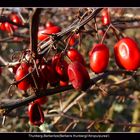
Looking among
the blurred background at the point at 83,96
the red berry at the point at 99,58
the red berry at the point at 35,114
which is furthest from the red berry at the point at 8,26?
the red berry at the point at 99,58

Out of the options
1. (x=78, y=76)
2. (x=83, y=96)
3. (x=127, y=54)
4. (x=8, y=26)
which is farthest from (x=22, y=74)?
(x=83, y=96)

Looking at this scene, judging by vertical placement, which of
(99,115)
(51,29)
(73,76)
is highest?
(51,29)

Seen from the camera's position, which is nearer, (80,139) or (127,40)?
(127,40)

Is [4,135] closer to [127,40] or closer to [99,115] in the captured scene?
[127,40]

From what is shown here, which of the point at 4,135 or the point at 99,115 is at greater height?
the point at 4,135

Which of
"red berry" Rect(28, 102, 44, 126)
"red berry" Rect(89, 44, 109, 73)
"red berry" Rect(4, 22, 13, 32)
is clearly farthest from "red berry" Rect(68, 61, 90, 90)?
"red berry" Rect(4, 22, 13, 32)

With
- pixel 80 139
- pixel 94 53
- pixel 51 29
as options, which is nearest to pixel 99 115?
pixel 80 139

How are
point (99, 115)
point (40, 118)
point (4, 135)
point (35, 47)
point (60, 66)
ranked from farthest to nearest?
point (99, 115), point (4, 135), point (40, 118), point (60, 66), point (35, 47)
